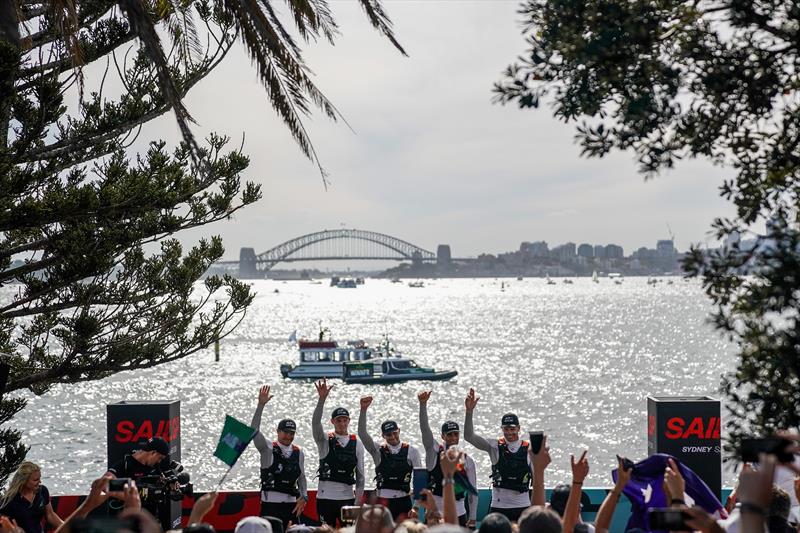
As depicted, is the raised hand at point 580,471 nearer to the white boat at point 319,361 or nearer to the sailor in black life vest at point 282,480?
the sailor in black life vest at point 282,480

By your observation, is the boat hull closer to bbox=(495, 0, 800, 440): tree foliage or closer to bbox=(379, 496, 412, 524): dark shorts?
bbox=(379, 496, 412, 524): dark shorts

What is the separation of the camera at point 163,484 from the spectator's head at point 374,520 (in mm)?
3888

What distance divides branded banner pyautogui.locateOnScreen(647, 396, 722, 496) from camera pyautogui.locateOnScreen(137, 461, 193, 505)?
579 cm

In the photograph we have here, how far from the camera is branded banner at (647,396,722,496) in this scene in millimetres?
10438

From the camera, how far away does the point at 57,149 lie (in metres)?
11.2

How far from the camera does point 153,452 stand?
780cm

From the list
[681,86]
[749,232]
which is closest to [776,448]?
[749,232]

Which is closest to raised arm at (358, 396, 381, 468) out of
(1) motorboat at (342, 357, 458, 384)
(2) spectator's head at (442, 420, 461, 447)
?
(2) spectator's head at (442, 420, 461, 447)

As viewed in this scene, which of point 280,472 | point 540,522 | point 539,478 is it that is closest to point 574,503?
point 539,478

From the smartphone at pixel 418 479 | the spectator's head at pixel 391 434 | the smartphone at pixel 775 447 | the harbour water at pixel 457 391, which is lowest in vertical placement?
the harbour water at pixel 457 391

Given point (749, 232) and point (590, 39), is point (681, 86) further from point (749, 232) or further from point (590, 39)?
point (749, 232)

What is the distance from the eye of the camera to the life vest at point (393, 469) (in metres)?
9.86

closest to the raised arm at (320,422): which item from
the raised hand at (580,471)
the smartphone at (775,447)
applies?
the raised hand at (580,471)

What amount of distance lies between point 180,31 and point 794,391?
237 inches
